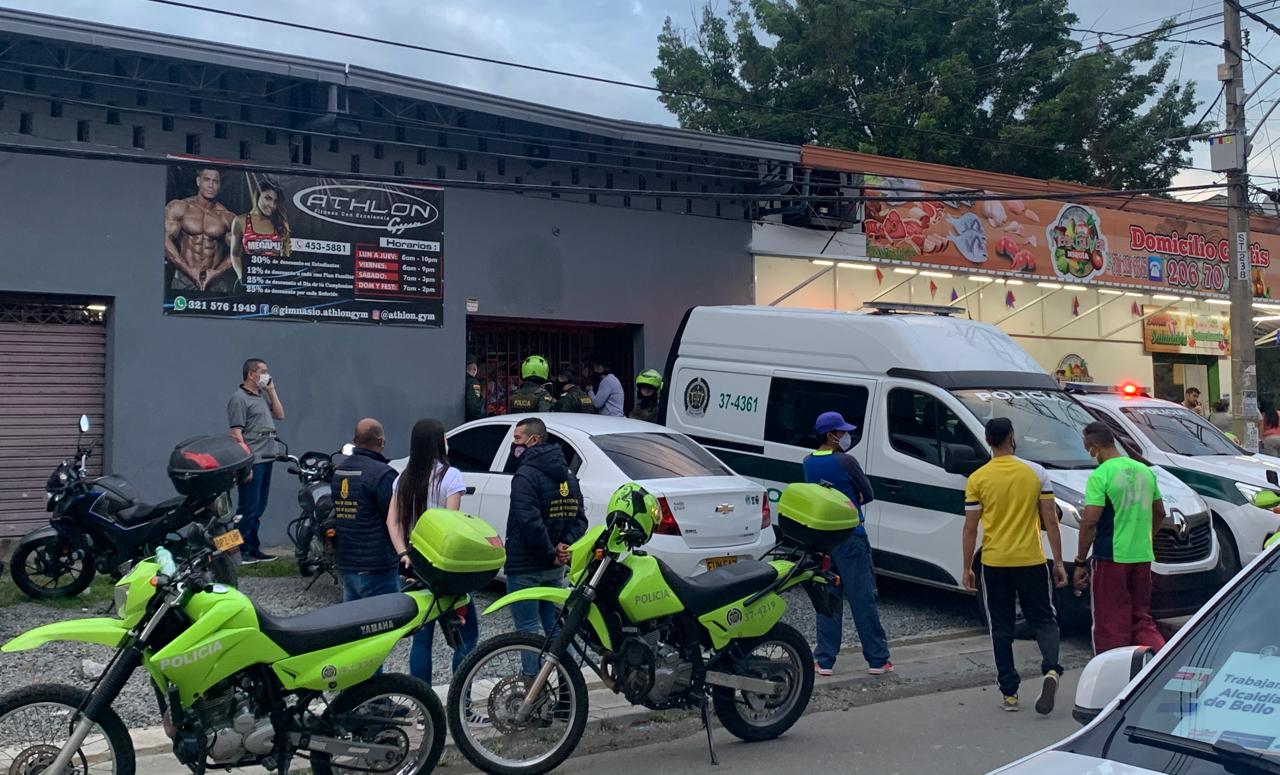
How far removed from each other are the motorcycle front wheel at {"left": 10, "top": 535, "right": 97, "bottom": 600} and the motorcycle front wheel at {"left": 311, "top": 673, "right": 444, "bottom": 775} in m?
4.95

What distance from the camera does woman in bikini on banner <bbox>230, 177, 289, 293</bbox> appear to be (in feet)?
40.0

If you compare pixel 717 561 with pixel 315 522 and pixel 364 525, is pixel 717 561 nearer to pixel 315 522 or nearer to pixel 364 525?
pixel 364 525

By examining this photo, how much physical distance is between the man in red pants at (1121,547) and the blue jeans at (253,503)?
7614 mm

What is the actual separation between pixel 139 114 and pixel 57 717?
8627mm

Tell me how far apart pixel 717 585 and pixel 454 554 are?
4.90 feet

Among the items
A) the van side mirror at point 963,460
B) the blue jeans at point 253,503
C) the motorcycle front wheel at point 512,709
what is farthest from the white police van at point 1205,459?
the blue jeans at point 253,503

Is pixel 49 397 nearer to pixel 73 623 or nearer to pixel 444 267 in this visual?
pixel 444 267

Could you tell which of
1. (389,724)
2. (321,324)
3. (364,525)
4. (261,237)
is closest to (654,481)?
(364,525)

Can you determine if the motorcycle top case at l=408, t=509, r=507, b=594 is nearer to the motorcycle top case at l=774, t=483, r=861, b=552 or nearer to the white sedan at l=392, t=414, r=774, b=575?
the motorcycle top case at l=774, t=483, r=861, b=552

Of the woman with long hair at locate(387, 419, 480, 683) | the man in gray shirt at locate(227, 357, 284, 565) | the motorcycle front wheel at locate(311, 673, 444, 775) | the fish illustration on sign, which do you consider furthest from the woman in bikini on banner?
the fish illustration on sign

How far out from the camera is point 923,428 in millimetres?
10000

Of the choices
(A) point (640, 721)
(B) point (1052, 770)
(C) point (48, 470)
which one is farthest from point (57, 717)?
(C) point (48, 470)

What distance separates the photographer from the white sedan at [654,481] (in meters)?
8.62

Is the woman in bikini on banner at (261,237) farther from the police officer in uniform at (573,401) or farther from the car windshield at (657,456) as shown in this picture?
the car windshield at (657,456)
